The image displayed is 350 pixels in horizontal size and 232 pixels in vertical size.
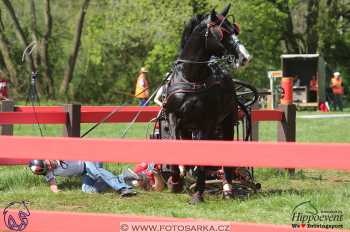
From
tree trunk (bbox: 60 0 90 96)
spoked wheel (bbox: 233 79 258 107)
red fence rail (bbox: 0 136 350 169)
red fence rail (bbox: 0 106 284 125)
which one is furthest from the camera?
tree trunk (bbox: 60 0 90 96)

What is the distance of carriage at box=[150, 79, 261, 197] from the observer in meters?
8.47

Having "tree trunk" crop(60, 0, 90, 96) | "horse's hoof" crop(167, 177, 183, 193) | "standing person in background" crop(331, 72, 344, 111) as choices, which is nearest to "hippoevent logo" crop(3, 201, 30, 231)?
"horse's hoof" crop(167, 177, 183, 193)

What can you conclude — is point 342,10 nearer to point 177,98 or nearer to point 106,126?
point 106,126

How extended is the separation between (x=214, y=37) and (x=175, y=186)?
1.93 m

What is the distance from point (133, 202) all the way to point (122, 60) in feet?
116

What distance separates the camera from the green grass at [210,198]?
273 inches

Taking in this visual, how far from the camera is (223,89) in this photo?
8008mm

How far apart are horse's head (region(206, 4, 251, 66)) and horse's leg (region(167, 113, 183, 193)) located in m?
0.91

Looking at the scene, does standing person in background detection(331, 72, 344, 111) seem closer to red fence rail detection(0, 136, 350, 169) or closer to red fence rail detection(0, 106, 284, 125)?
red fence rail detection(0, 106, 284, 125)

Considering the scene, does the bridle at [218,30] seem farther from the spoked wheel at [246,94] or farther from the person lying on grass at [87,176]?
the person lying on grass at [87,176]

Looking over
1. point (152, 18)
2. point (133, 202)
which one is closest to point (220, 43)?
point (133, 202)

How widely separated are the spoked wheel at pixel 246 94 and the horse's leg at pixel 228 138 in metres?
0.46

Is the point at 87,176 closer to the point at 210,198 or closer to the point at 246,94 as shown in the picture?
the point at 210,198

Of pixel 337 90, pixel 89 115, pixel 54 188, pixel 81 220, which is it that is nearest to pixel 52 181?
pixel 54 188
